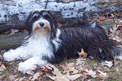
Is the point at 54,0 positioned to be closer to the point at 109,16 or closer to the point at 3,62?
the point at 109,16

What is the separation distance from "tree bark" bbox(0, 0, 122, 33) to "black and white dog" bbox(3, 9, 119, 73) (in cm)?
152

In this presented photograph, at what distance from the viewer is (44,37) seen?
12.9 ft

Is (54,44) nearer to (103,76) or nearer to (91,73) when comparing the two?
(91,73)

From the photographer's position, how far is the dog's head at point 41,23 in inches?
139

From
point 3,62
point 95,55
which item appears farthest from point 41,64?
point 95,55

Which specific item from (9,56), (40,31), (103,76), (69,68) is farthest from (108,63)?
(9,56)

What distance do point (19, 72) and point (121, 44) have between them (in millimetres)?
3354

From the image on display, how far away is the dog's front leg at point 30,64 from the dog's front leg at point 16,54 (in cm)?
55

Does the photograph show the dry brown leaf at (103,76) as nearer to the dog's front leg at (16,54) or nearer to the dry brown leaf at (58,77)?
the dry brown leaf at (58,77)

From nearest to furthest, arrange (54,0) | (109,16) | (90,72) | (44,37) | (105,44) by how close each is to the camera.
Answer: (90,72)
(44,37)
(105,44)
(54,0)
(109,16)

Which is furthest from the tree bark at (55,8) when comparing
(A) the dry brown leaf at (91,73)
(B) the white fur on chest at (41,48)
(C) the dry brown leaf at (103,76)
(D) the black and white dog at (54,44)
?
(C) the dry brown leaf at (103,76)

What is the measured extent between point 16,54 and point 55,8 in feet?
8.10

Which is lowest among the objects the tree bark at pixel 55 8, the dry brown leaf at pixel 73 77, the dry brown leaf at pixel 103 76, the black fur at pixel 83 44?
the dry brown leaf at pixel 73 77

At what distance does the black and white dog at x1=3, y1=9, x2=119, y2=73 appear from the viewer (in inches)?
146
